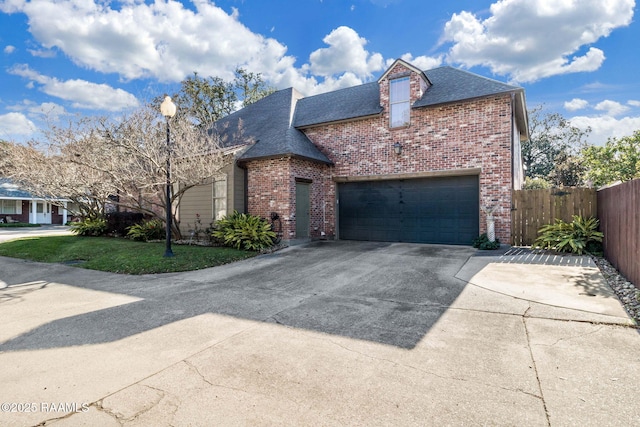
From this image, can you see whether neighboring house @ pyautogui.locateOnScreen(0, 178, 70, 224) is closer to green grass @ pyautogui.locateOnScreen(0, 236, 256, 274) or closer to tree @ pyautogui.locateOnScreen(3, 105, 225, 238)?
green grass @ pyautogui.locateOnScreen(0, 236, 256, 274)

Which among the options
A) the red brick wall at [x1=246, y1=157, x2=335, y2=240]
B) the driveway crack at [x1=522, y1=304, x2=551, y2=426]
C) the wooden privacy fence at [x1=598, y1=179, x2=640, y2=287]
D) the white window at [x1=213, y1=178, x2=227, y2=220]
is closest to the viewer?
the driveway crack at [x1=522, y1=304, x2=551, y2=426]

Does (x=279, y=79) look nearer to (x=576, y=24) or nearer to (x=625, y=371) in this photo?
(x=576, y=24)

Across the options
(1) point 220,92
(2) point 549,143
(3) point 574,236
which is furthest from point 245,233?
(2) point 549,143

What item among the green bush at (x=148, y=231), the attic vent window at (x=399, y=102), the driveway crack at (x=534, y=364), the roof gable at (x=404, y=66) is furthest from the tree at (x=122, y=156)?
the driveway crack at (x=534, y=364)

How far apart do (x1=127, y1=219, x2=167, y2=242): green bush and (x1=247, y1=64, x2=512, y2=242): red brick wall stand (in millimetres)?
4299

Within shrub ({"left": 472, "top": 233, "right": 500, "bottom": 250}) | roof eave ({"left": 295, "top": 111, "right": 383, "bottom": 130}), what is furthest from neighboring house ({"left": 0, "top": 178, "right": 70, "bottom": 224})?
shrub ({"left": 472, "top": 233, "right": 500, "bottom": 250})

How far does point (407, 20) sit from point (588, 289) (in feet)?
35.1

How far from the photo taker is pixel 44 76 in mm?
14492

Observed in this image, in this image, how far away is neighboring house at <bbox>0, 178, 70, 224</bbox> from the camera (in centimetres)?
2864

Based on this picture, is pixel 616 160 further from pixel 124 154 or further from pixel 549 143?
pixel 124 154

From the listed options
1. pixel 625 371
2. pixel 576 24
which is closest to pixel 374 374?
pixel 625 371

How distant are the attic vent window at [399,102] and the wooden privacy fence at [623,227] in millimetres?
6056

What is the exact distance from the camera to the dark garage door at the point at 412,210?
34.5ft

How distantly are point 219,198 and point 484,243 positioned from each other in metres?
9.18
